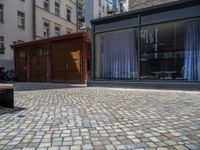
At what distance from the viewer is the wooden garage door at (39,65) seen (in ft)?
53.9

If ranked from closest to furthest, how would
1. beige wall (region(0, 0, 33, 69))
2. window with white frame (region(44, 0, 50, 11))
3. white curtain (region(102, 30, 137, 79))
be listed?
white curtain (region(102, 30, 137, 79)) → beige wall (region(0, 0, 33, 69)) → window with white frame (region(44, 0, 50, 11))

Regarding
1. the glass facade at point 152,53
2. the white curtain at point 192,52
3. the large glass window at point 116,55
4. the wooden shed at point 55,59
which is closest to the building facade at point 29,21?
the wooden shed at point 55,59

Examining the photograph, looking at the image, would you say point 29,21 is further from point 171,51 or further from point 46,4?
point 171,51

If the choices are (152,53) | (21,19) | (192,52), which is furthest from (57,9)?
(192,52)

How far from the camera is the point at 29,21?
81.8 ft

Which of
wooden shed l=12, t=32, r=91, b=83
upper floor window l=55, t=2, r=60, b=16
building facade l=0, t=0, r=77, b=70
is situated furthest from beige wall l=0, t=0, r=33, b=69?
upper floor window l=55, t=2, r=60, b=16

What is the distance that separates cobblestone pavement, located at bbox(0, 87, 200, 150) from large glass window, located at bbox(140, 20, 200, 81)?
3886mm

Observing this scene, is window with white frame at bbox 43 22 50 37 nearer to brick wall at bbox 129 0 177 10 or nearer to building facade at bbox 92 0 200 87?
brick wall at bbox 129 0 177 10

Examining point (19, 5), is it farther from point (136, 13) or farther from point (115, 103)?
point (115, 103)

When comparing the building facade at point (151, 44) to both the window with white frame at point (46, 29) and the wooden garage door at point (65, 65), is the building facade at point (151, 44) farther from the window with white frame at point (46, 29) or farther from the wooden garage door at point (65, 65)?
the window with white frame at point (46, 29)

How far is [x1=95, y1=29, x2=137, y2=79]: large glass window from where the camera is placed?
37.2 ft

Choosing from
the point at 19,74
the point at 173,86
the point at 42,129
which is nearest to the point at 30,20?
the point at 19,74

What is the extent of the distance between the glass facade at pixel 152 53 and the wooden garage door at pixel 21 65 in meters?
7.52

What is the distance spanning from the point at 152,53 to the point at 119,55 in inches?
64.5
